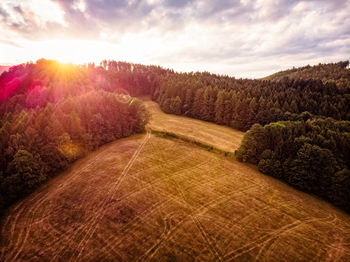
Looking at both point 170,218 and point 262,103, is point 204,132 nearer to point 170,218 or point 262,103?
point 262,103

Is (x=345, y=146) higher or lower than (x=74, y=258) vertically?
Answer: higher

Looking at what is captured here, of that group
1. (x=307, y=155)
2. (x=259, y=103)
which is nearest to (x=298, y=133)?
(x=307, y=155)

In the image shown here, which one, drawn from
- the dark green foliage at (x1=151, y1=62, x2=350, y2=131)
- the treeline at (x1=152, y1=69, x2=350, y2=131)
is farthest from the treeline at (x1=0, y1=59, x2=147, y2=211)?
the dark green foliage at (x1=151, y1=62, x2=350, y2=131)

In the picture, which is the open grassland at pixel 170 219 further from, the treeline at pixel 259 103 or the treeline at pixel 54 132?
the treeline at pixel 259 103

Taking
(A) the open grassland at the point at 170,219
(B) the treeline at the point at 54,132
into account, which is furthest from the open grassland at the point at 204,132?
(A) the open grassland at the point at 170,219

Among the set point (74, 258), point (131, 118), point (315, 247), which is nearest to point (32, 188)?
point (74, 258)

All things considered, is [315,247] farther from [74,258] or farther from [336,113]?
[336,113]
